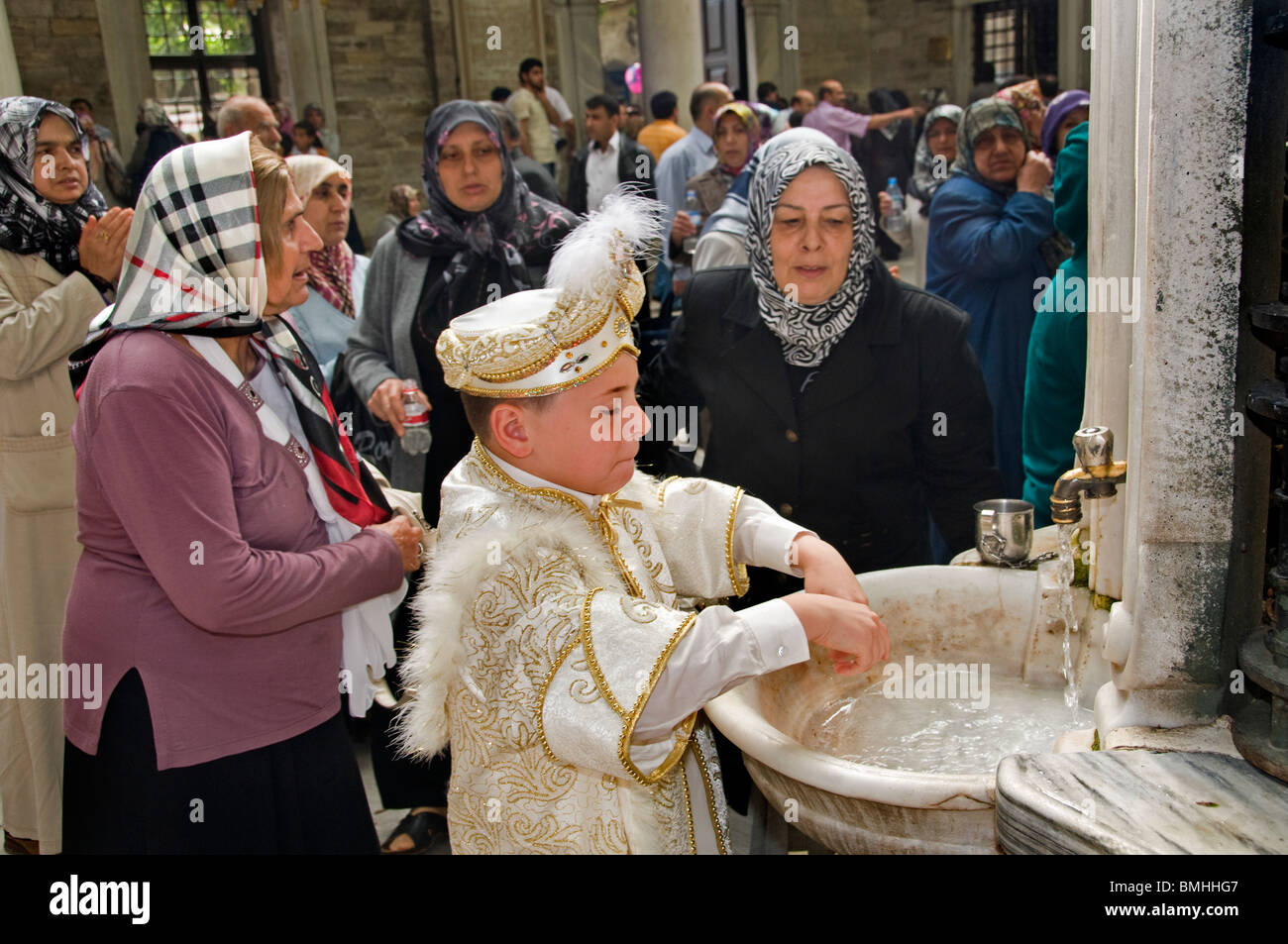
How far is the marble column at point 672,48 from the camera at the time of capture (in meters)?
10.8

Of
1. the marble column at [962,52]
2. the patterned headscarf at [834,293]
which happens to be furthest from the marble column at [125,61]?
the patterned headscarf at [834,293]

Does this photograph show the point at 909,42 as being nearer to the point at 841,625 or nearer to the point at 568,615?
the point at 841,625

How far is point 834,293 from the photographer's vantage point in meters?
2.70

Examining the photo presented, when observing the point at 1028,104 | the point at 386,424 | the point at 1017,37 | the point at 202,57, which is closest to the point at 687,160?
the point at 1028,104

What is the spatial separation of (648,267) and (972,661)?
1033mm

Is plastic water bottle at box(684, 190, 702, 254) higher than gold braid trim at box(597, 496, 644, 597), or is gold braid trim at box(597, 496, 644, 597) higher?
plastic water bottle at box(684, 190, 702, 254)

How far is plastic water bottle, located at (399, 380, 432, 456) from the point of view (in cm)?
298

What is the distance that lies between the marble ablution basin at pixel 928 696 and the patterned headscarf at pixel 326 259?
2629 mm

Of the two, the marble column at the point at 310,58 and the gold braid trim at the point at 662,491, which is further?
the marble column at the point at 310,58

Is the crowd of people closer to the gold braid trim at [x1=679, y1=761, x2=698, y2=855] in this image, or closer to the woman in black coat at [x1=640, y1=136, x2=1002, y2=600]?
the woman in black coat at [x1=640, y1=136, x2=1002, y2=600]

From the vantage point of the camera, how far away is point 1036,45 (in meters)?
17.1

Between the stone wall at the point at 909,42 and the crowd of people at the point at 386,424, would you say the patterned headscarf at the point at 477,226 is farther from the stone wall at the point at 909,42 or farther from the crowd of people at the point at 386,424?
the stone wall at the point at 909,42

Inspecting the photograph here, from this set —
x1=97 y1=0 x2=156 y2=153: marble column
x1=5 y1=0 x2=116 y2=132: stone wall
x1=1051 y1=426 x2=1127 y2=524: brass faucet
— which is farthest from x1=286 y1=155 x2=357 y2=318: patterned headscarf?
x1=5 y1=0 x2=116 y2=132: stone wall

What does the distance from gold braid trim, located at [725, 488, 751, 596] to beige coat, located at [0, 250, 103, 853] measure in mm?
1884
